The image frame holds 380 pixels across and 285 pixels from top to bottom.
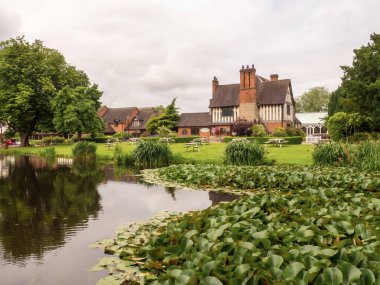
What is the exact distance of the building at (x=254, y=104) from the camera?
1886 inches

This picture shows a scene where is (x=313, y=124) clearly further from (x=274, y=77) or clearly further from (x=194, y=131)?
(x=194, y=131)

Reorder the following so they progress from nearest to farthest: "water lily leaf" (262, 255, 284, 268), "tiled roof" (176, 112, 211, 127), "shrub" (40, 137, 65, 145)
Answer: "water lily leaf" (262, 255, 284, 268) < "shrub" (40, 137, 65, 145) < "tiled roof" (176, 112, 211, 127)

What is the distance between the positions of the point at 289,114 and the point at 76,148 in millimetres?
33841

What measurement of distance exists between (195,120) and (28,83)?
2548 centimetres

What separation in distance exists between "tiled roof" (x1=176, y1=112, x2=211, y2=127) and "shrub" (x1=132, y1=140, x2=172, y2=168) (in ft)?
111

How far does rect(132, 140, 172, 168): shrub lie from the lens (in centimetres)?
2042

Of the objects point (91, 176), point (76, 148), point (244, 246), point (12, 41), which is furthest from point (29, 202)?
point (12, 41)

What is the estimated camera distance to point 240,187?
37.9ft

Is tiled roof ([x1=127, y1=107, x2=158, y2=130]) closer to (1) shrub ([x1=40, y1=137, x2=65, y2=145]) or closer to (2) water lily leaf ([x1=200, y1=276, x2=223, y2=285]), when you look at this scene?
(1) shrub ([x1=40, y1=137, x2=65, y2=145])

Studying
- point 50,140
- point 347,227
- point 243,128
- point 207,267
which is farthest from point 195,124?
point 207,267

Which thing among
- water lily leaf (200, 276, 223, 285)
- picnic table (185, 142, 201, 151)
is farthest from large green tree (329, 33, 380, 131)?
water lily leaf (200, 276, 223, 285)

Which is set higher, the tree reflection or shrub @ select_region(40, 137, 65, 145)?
shrub @ select_region(40, 137, 65, 145)

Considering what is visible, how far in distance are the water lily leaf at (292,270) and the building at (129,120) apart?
61383 mm

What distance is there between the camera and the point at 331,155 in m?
15.7
